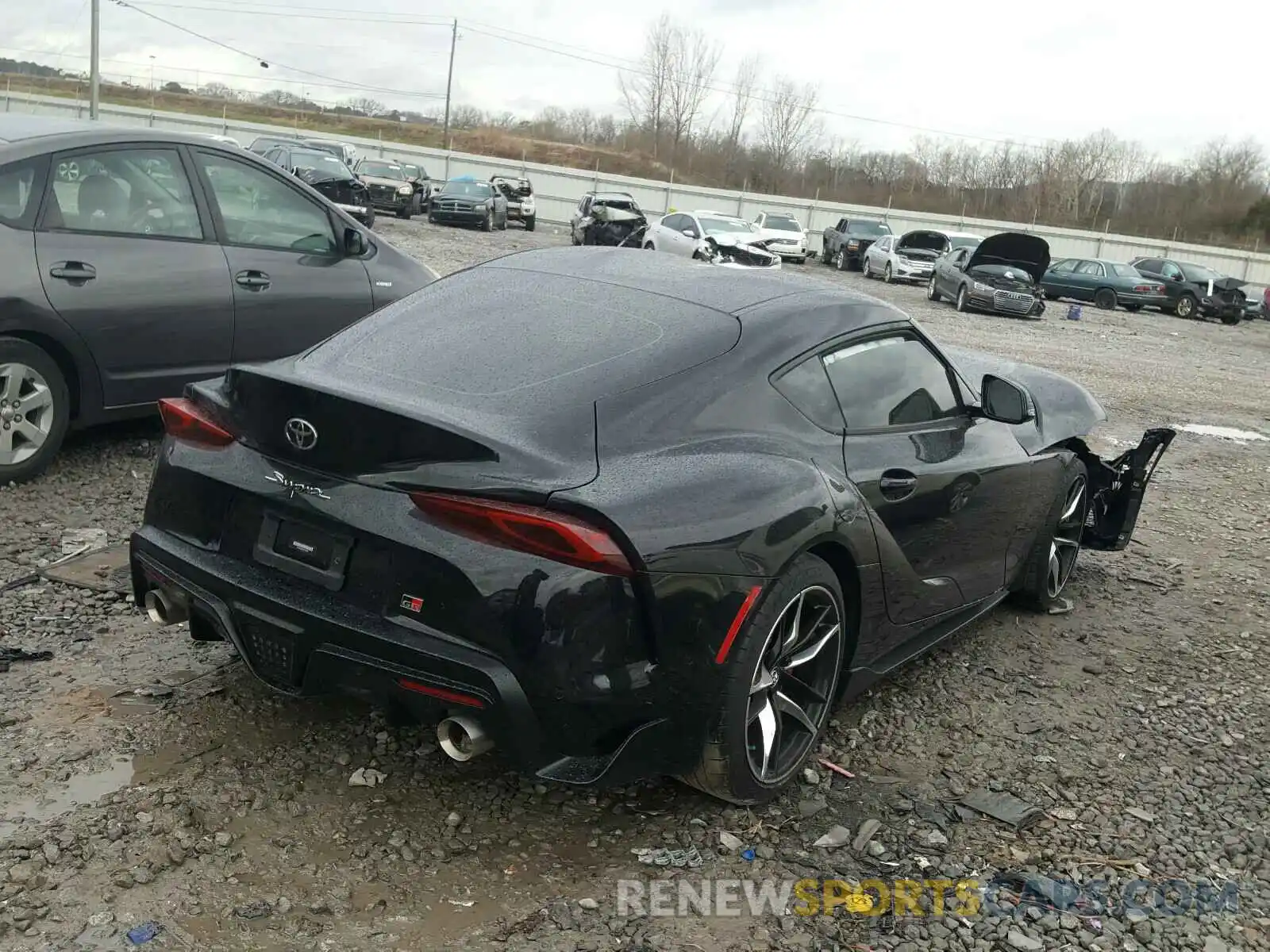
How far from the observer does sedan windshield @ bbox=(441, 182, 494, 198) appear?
3353cm

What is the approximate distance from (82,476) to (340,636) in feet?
12.0

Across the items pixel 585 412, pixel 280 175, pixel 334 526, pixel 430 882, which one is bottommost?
pixel 430 882

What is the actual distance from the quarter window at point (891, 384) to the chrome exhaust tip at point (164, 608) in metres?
2.14

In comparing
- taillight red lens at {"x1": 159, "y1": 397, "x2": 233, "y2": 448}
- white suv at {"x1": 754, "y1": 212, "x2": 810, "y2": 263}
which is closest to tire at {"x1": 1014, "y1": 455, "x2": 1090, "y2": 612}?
taillight red lens at {"x1": 159, "y1": 397, "x2": 233, "y2": 448}

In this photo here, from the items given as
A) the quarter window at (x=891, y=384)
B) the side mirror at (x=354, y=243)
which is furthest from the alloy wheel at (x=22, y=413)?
the quarter window at (x=891, y=384)

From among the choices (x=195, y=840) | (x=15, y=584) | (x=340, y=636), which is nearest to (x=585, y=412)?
(x=340, y=636)

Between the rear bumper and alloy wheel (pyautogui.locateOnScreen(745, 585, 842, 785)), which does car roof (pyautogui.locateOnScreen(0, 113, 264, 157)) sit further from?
alloy wheel (pyautogui.locateOnScreen(745, 585, 842, 785))

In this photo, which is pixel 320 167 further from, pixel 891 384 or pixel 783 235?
pixel 891 384

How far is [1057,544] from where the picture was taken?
534cm

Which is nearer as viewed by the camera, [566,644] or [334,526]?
[566,644]

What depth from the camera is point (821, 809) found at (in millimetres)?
3469

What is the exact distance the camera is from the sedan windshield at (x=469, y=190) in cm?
3353

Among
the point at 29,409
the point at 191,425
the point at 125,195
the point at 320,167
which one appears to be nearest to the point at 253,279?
the point at 125,195

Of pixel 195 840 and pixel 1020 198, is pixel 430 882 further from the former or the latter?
pixel 1020 198
